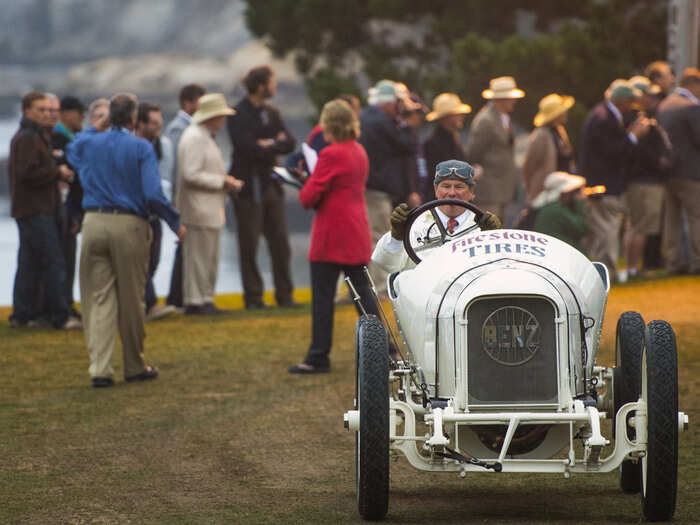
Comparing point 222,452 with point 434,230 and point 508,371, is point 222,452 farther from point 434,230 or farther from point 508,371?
point 508,371

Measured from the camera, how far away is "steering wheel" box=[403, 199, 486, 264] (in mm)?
5954

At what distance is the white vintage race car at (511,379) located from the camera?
16.4ft

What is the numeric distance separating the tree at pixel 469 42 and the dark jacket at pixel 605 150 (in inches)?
272

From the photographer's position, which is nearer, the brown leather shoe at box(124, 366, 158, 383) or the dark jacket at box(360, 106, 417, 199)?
the brown leather shoe at box(124, 366, 158, 383)

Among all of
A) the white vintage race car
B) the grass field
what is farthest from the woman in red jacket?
the white vintage race car

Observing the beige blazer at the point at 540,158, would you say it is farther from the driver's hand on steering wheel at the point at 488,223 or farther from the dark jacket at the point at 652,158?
the driver's hand on steering wheel at the point at 488,223

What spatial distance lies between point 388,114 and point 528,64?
9.56 meters

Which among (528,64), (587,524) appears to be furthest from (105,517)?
(528,64)

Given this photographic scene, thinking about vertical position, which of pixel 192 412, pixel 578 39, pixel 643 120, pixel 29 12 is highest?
pixel 29 12

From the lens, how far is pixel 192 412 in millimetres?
8008

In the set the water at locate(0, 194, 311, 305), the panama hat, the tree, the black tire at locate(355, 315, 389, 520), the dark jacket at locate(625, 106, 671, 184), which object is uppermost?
the tree

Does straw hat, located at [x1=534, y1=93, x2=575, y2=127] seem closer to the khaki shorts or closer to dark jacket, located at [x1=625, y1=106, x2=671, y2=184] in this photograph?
dark jacket, located at [x1=625, y1=106, x2=671, y2=184]

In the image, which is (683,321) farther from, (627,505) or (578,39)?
(578,39)

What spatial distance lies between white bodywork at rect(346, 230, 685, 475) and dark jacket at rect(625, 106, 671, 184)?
9.00 m
